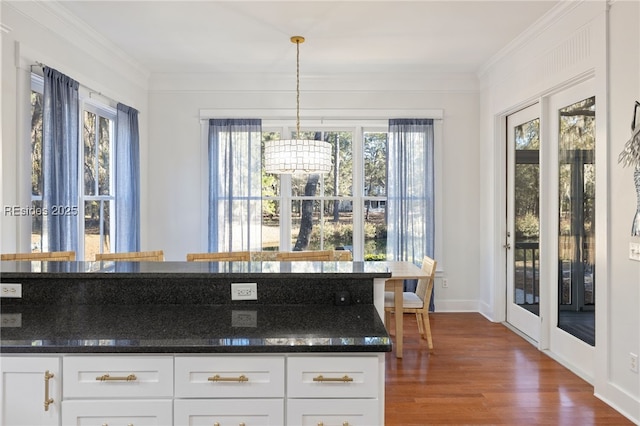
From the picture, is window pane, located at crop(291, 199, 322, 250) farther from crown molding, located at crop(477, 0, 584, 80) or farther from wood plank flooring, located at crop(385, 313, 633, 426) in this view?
crown molding, located at crop(477, 0, 584, 80)

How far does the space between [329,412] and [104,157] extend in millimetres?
3933

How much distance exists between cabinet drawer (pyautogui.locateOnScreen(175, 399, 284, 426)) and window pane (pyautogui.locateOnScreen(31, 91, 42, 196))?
257cm

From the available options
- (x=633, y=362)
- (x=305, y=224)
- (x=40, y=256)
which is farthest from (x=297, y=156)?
(x=633, y=362)

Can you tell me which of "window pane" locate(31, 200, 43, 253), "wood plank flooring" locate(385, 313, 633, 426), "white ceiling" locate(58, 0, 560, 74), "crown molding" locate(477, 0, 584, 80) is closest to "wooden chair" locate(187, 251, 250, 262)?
"window pane" locate(31, 200, 43, 253)

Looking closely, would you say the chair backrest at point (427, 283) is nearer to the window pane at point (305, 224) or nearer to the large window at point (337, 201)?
the large window at point (337, 201)

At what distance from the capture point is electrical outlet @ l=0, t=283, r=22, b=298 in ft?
6.44

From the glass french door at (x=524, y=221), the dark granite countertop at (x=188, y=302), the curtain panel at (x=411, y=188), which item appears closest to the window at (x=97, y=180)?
the dark granite countertop at (x=188, y=302)

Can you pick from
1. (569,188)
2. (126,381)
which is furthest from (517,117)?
(126,381)

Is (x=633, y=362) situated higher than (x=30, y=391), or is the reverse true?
(x=30, y=391)

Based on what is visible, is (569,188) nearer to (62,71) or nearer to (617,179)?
(617,179)

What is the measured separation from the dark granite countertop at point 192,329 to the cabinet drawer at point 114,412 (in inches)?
7.4

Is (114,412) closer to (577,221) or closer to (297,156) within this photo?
(297,156)

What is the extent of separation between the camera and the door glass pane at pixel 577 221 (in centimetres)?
322

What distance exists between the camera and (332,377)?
4.93 feet
